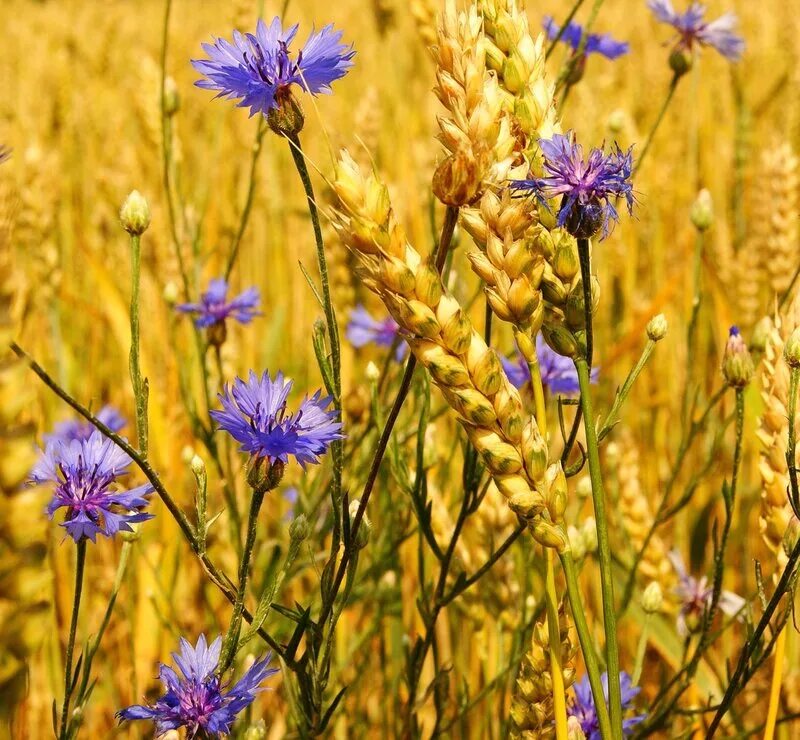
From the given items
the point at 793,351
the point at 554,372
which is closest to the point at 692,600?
the point at 554,372

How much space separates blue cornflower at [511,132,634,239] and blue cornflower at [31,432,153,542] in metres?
0.36

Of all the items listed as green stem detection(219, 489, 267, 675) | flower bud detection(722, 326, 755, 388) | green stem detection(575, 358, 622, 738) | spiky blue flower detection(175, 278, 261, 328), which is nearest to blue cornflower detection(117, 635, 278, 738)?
green stem detection(219, 489, 267, 675)

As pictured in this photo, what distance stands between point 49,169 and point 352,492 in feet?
3.70

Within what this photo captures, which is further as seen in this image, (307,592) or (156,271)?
(156,271)

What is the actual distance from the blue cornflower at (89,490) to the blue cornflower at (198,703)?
0.38 ft

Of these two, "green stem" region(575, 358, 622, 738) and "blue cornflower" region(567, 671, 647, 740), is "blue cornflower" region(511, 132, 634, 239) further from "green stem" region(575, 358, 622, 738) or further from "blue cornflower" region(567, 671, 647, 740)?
"blue cornflower" region(567, 671, 647, 740)

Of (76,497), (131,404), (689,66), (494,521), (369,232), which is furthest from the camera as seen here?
(131,404)

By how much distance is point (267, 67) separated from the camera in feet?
2.02

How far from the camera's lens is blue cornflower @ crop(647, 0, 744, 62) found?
1.35 metres

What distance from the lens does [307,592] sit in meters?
1.40

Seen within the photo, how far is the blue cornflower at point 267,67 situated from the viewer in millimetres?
606

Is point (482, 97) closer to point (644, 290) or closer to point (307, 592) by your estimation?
point (307, 592)

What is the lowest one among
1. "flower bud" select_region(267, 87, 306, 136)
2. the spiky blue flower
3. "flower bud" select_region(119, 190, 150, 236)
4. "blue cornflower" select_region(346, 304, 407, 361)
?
"flower bud" select_region(267, 87, 306, 136)

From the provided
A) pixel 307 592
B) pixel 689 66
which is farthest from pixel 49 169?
pixel 689 66
